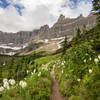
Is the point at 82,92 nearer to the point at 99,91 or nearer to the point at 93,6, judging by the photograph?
the point at 99,91

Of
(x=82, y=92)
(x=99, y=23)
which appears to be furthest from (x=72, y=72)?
(x=99, y=23)

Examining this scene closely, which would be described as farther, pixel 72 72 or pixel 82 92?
pixel 72 72

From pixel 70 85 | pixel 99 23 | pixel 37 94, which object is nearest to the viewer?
pixel 37 94

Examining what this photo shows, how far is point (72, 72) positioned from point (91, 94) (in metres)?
2.99

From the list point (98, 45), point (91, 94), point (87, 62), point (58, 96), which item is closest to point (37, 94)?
point (58, 96)

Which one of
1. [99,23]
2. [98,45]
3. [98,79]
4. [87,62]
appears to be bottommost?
[98,79]

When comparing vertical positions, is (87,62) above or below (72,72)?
above

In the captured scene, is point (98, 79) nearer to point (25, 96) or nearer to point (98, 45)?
point (25, 96)

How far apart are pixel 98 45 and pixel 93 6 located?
4356 mm

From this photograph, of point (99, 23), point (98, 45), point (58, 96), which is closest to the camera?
point (58, 96)

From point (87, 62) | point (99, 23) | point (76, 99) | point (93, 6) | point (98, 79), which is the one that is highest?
point (93, 6)

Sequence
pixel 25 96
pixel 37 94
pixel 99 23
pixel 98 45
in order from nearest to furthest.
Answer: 1. pixel 25 96
2. pixel 37 94
3. pixel 98 45
4. pixel 99 23

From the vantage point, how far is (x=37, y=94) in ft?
16.5

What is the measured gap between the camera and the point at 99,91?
11.9 ft
